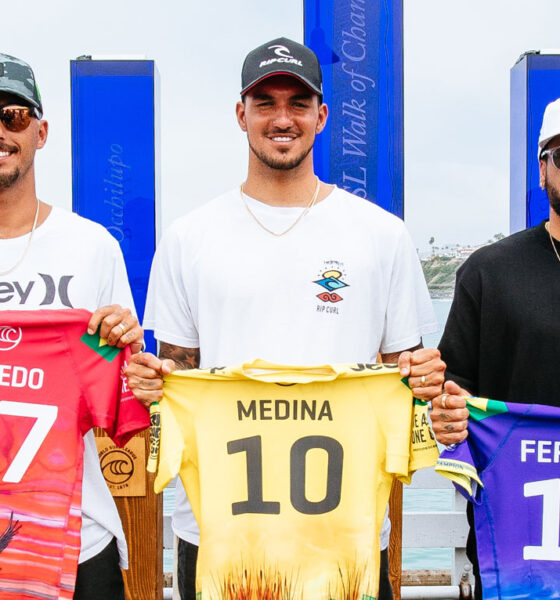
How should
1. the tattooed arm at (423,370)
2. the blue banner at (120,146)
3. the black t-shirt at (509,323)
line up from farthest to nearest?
the blue banner at (120,146) < the black t-shirt at (509,323) < the tattooed arm at (423,370)

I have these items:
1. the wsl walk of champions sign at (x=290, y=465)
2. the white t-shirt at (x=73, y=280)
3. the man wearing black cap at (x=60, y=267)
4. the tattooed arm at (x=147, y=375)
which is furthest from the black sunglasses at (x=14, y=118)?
the wsl walk of champions sign at (x=290, y=465)

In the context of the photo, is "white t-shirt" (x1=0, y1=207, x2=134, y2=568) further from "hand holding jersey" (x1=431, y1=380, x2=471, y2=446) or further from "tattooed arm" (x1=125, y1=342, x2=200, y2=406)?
"hand holding jersey" (x1=431, y1=380, x2=471, y2=446)

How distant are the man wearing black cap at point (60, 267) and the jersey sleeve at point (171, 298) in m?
0.14

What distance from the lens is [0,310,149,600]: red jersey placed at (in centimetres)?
202

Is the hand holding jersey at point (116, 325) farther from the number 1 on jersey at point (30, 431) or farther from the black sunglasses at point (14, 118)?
the black sunglasses at point (14, 118)

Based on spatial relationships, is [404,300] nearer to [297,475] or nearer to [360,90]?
[297,475]

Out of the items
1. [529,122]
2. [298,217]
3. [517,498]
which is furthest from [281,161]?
[529,122]

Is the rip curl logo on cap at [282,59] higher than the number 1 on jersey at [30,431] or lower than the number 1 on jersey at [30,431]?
higher

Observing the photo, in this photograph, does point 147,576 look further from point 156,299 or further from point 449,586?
point 156,299

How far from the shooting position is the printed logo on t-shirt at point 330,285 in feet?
6.80

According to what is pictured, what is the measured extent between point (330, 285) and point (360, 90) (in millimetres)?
2101

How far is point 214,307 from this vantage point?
212cm

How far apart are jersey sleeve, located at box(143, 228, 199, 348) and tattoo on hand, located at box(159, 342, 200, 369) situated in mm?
19

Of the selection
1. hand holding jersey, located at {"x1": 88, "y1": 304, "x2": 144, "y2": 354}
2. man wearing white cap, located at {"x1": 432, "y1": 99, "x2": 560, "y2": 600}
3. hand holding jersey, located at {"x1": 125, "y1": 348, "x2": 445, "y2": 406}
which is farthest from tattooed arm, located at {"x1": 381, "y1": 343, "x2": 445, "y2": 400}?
A: hand holding jersey, located at {"x1": 88, "y1": 304, "x2": 144, "y2": 354}
